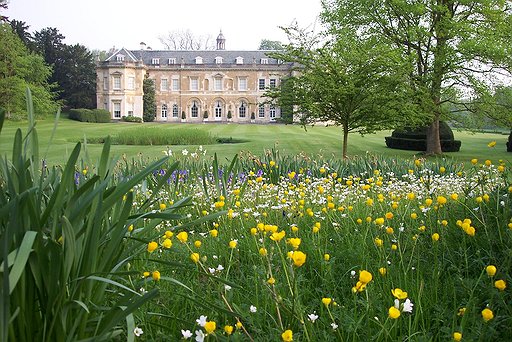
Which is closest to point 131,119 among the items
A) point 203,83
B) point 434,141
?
point 203,83

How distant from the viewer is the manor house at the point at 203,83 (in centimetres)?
5344

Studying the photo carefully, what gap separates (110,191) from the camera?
5.62 feet

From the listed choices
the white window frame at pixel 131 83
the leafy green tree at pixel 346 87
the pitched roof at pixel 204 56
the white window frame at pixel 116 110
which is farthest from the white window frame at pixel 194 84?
the leafy green tree at pixel 346 87

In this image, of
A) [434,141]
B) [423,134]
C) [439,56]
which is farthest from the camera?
[423,134]

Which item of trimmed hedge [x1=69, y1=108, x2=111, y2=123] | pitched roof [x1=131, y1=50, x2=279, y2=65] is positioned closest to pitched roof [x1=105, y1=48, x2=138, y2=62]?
pitched roof [x1=131, y1=50, x2=279, y2=65]

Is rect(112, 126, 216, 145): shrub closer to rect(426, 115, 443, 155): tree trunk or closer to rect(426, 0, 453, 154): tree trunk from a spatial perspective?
rect(426, 115, 443, 155): tree trunk

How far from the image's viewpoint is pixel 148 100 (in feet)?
179

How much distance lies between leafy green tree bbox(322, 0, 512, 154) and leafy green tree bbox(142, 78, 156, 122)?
40558mm

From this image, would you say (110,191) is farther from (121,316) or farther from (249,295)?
(249,295)

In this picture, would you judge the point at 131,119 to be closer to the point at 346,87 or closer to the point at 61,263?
the point at 346,87

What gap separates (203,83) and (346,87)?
1842 inches

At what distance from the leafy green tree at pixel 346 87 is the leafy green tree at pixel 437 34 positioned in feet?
8.39

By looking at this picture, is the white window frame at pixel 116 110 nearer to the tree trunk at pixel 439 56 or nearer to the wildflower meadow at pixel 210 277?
the tree trunk at pixel 439 56

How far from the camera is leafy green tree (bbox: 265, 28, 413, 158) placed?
10680 millimetres
